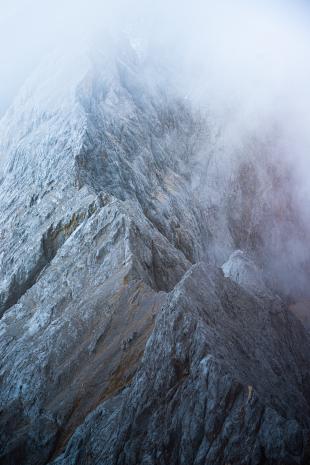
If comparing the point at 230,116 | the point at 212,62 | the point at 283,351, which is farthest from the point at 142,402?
the point at 212,62

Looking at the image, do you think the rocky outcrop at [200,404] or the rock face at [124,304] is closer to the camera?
the rocky outcrop at [200,404]

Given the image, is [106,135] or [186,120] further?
[186,120]

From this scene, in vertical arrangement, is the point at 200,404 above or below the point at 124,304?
above

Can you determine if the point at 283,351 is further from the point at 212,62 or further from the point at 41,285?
the point at 212,62

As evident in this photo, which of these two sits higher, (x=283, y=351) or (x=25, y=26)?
(x=25, y=26)

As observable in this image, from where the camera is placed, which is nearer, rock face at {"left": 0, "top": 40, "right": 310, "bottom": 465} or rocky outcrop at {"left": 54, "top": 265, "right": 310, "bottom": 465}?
rocky outcrop at {"left": 54, "top": 265, "right": 310, "bottom": 465}

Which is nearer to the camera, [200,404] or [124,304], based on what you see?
[200,404]

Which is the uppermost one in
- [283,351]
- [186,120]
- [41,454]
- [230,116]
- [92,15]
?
[92,15]

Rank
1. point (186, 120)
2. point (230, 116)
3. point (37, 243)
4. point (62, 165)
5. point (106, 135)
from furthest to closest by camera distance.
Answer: point (230, 116) → point (186, 120) → point (106, 135) → point (62, 165) → point (37, 243)
